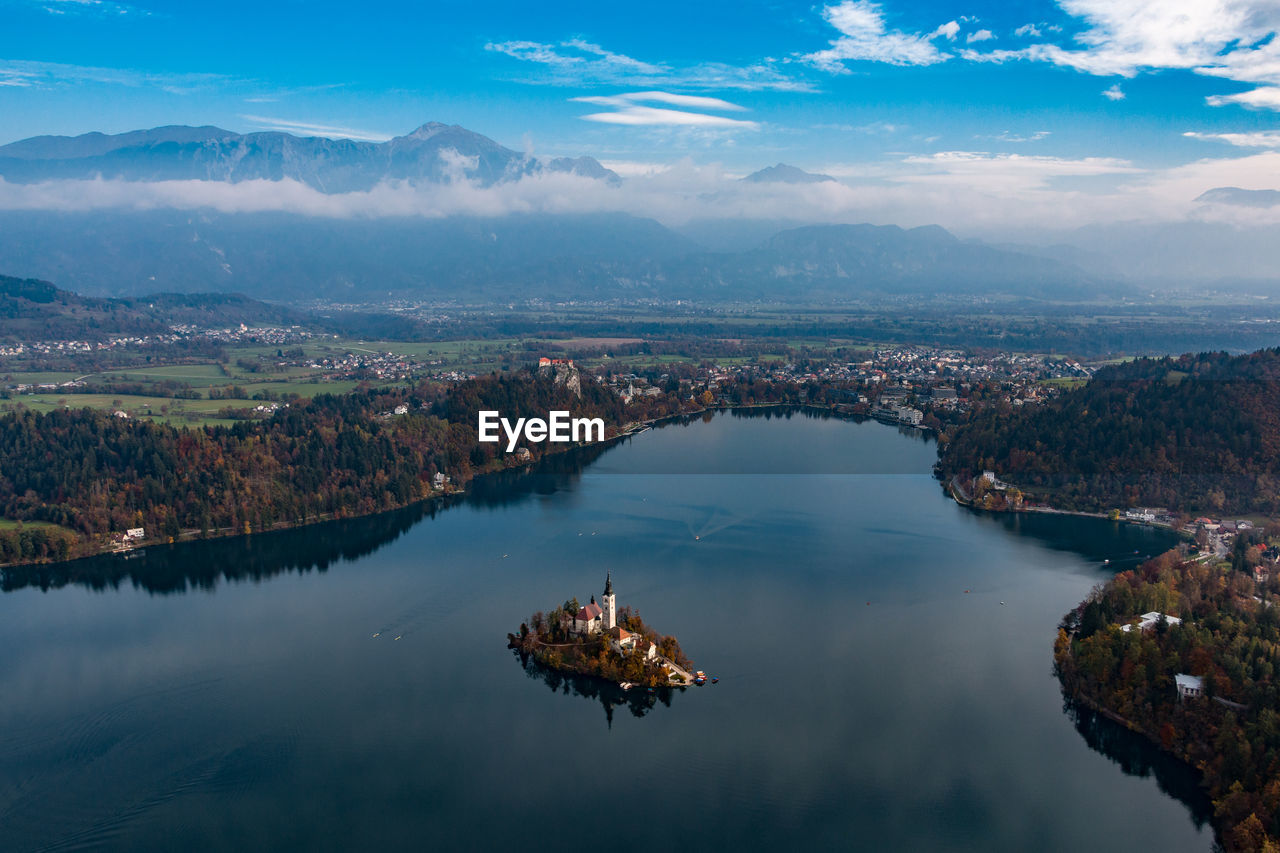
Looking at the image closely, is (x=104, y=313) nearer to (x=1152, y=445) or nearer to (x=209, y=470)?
(x=209, y=470)

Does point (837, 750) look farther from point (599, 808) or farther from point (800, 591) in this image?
point (800, 591)

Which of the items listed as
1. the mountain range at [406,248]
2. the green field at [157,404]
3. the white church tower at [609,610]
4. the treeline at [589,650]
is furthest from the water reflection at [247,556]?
the mountain range at [406,248]

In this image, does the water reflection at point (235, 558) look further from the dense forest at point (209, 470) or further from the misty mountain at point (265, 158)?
the misty mountain at point (265, 158)

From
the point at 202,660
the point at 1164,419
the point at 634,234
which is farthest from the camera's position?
the point at 634,234

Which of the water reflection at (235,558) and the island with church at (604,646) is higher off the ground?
the island with church at (604,646)

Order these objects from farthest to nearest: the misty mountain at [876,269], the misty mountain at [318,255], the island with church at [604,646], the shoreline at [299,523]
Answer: the misty mountain at [876,269] < the misty mountain at [318,255] < the shoreline at [299,523] < the island with church at [604,646]

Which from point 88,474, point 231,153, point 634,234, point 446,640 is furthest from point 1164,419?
point 231,153

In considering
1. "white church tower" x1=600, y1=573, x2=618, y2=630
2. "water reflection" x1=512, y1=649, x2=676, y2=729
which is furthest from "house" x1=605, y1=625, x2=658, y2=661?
"water reflection" x1=512, y1=649, x2=676, y2=729
